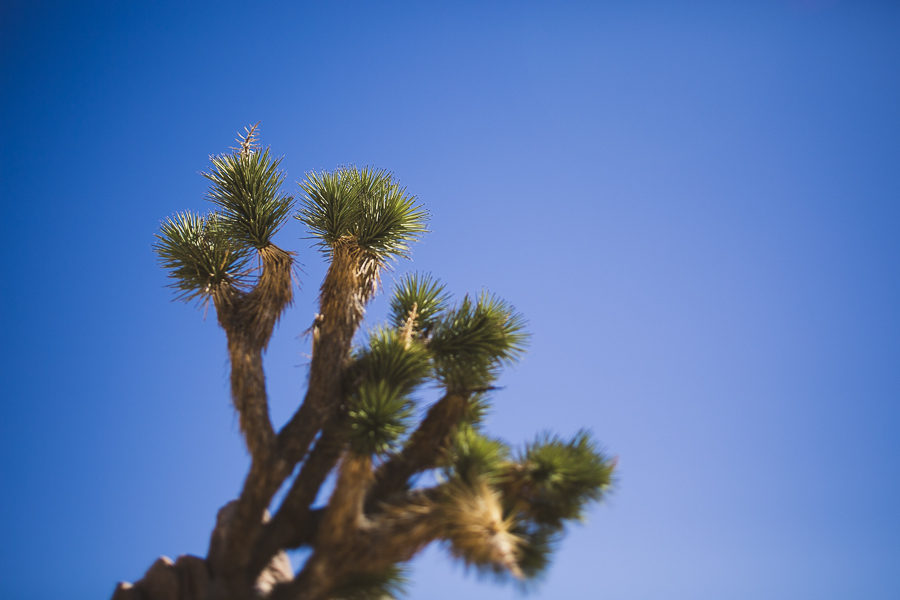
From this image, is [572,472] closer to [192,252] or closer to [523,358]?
[523,358]

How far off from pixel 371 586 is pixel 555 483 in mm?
1633

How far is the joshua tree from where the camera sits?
14.1ft

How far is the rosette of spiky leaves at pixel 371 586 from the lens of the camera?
14.4 feet

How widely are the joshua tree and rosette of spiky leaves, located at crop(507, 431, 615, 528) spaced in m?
0.01

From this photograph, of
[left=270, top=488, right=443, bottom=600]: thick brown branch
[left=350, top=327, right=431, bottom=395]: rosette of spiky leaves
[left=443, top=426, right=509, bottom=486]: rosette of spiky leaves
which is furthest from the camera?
[left=350, top=327, right=431, bottom=395]: rosette of spiky leaves

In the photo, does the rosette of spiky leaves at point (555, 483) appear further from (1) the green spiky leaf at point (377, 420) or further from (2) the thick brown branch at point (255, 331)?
(2) the thick brown branch at point (255, 331)

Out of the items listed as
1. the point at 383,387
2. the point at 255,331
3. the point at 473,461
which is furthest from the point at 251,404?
the point at 473,461

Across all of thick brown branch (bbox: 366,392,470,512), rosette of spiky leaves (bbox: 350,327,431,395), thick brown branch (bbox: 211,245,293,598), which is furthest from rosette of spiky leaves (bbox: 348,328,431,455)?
thick brown branch (bbox: 211,245,293,598)

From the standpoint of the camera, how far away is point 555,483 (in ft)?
15.1

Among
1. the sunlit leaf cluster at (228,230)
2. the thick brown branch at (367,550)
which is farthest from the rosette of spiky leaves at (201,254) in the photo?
the thick brown branch at (367,550)

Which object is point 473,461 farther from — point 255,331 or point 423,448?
point 255,331

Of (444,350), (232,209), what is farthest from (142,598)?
(232,209)

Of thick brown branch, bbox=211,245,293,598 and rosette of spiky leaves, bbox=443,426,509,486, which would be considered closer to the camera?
rosette of spiky leaves, bbox=443,426,509,486

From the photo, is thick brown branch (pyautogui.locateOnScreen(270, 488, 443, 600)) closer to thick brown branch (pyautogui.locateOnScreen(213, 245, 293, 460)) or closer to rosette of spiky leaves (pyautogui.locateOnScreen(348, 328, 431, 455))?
rosette of spiky leaves (pyautogui.locateOnScreen(348, 328, 431, 455))
